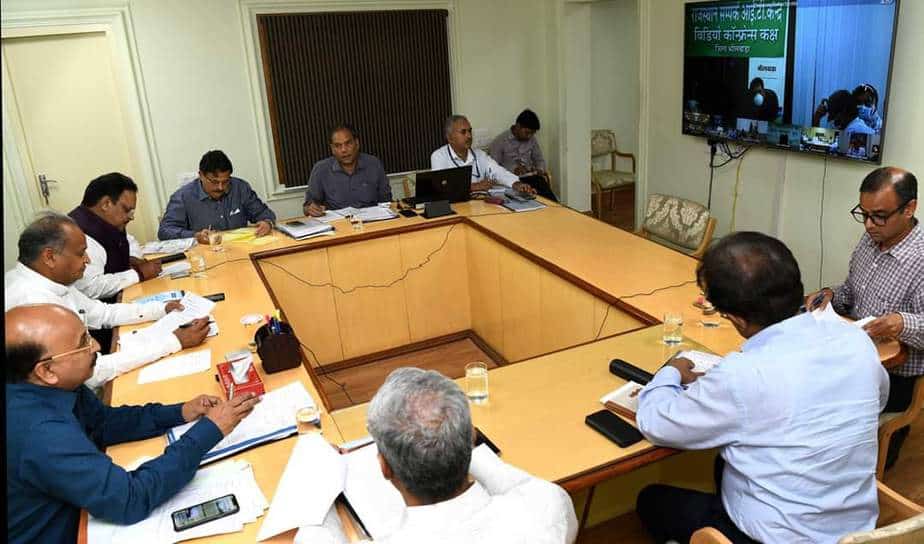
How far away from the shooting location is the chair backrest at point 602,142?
7086 millimetres

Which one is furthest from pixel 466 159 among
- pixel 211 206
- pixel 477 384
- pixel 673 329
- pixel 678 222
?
pixel 477 384

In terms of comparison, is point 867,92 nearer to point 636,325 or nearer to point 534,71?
point 636,325

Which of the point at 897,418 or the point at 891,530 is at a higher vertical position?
the point at 891,530

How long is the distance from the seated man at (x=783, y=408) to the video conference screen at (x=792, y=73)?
267 cm

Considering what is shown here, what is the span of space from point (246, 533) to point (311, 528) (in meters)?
0.20

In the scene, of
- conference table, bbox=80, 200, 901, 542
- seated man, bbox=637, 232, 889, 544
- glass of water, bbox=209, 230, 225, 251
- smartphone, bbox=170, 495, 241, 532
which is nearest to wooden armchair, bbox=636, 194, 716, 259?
conference table, bbox=80, 200, 901, 542

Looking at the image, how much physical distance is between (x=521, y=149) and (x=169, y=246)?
3156mm

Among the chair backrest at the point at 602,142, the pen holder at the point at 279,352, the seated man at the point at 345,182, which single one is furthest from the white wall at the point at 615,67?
the pen holder at the point at 279,352

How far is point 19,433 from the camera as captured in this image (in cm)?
149

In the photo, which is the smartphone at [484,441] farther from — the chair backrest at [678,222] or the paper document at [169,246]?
the paper document at [169,246]

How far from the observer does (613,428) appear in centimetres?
189

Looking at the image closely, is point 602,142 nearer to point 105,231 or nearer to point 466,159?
point 466,159

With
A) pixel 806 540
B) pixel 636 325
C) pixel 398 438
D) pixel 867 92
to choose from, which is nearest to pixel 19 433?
pixel 398 438

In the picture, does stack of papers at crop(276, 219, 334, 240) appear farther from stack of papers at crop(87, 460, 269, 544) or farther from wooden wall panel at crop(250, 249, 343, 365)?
stack of papers at crop(87, 460, 269, 544)
